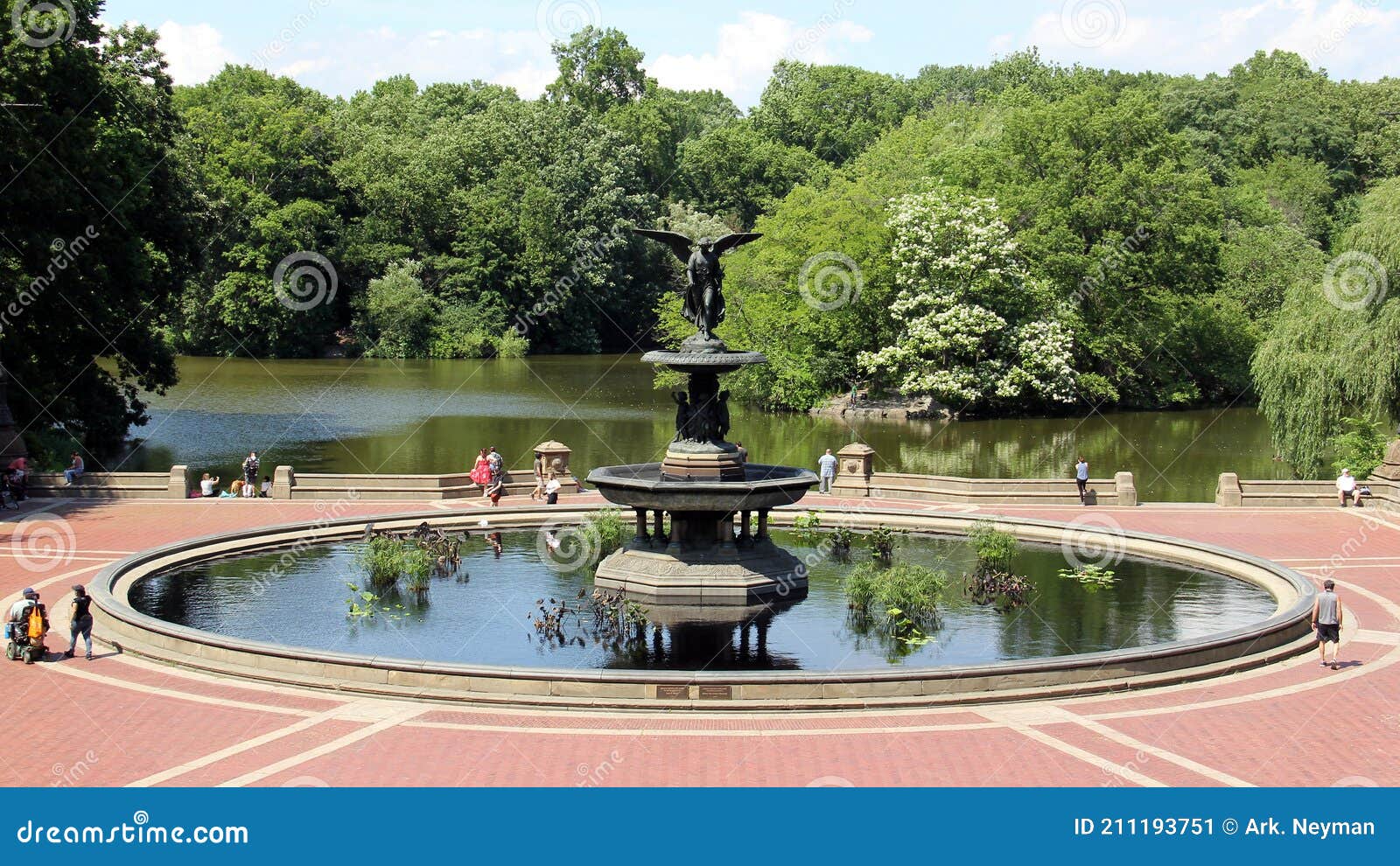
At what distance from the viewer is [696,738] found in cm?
1811

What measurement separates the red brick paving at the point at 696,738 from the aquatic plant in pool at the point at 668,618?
7.44 feet

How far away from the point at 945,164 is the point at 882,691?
198 feet

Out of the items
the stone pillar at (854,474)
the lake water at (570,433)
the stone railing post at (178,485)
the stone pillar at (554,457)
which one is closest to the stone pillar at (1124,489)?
the stone pillar at (854,474)

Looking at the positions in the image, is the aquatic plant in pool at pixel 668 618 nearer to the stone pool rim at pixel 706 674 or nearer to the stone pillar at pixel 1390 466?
the stone pool rim at pixel 706 674

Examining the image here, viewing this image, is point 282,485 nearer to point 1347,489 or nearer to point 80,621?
point 80,621

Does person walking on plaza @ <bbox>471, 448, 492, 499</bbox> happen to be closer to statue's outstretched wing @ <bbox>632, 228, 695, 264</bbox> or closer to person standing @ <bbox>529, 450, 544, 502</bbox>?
person standing @ <bbox>529, 450, 544, 502</bbox>

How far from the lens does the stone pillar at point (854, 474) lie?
131ft

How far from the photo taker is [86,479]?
38.3 meters

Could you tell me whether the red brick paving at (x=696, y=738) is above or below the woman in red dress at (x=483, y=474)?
below

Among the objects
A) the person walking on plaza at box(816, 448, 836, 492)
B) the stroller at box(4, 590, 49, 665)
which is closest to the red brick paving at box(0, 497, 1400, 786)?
the stroller at box(4, 590, 49, 665)

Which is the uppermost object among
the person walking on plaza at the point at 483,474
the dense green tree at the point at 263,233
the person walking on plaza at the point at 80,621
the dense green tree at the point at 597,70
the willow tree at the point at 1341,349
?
the dense green tree at the point at 597,70

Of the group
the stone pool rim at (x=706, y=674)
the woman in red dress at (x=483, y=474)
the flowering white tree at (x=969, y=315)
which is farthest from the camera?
the flowering white tree at (x=969, y=315)

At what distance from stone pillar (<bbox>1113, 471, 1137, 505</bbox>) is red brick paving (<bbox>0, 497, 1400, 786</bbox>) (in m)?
15.7

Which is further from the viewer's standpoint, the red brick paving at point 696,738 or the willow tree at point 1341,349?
the willow tree at point 1341,349
